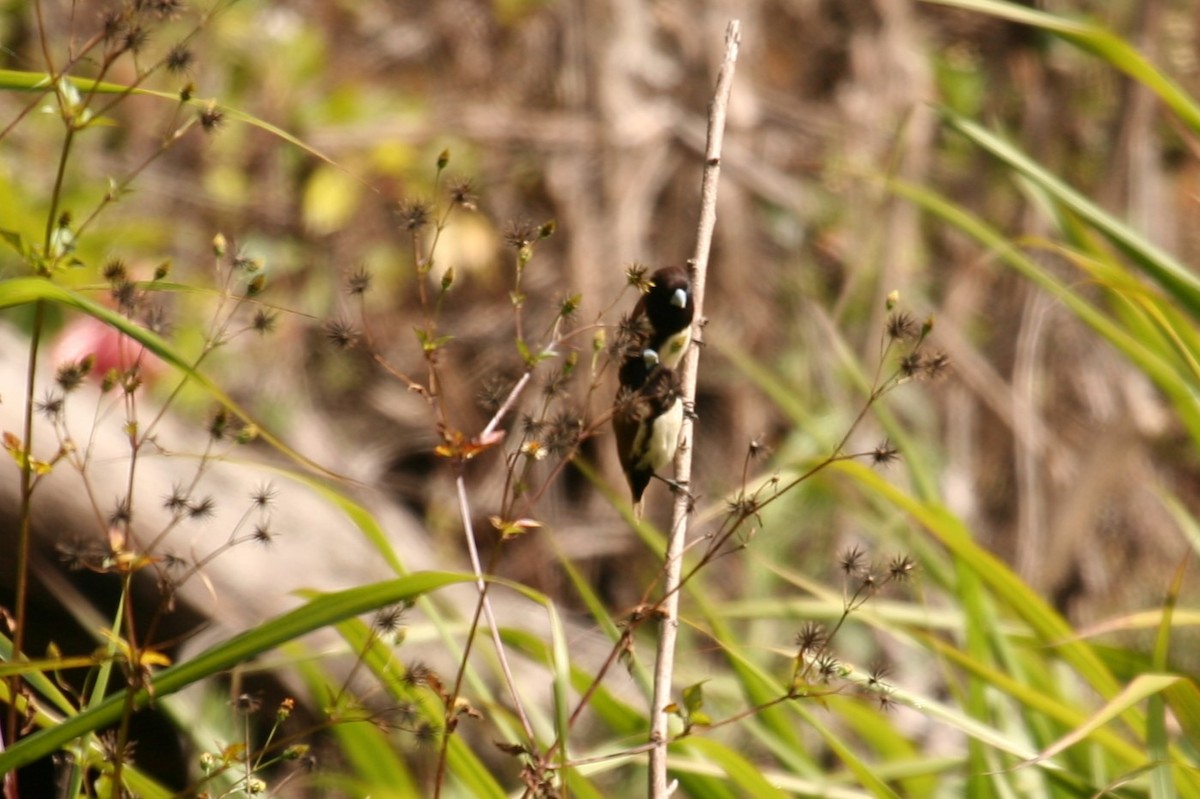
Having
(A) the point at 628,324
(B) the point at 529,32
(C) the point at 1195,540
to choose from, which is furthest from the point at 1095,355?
(A) the point at 628,324

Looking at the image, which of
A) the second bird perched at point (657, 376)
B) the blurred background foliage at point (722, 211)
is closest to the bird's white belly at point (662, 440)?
the second bird perched at point (657, 376)

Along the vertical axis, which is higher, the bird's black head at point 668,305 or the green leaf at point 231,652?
the bird's black head at point 668,305

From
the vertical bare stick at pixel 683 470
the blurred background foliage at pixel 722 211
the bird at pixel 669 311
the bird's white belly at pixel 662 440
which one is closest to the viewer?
the vertical bare stick at pixel 683 470

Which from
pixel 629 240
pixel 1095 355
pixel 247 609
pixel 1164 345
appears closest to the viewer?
pixel 1164 345

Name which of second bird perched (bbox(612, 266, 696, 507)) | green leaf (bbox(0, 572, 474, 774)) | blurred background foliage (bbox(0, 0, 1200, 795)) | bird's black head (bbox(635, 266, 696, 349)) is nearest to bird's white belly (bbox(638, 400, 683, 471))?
second bird perched (bbox(612, 266, 696, 507))

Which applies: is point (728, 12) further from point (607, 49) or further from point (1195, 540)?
point (1195, 540)

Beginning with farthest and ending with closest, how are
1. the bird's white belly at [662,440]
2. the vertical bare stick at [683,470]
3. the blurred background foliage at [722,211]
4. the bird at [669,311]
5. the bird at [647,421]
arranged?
the blurred background foliage at [722,211], the bird's white belly at [662,440], the bird at [669,311], the bird at [647,421], the vertical bare stick at [683,470]

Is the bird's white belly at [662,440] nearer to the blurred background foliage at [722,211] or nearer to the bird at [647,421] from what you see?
the bird at [647,421]
